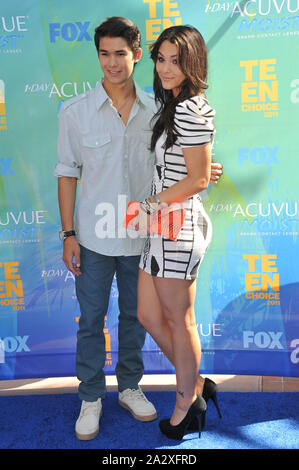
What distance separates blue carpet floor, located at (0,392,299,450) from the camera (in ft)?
6.75

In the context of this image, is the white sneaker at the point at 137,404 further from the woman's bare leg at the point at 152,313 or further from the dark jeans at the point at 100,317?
the woman's bare leg at the point at 152,313

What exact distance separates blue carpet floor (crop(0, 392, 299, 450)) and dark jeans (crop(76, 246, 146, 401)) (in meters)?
0.18

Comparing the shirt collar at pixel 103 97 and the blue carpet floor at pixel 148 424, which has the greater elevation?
the shirt collar at pixel 103 97

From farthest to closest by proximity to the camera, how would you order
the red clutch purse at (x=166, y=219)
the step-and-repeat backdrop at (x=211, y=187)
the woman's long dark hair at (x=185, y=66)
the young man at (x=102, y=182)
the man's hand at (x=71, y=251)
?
the step-and-repeat backdrop at (x=211, y=187) → the man's hand at (x=71, y=251) → the young man at (x=102, y=182) → the red clutch purse at (x=166, y=219) → the woman's long dark hair at (x=185, y=66)

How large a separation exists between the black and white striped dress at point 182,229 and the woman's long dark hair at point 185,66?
0.12 feet

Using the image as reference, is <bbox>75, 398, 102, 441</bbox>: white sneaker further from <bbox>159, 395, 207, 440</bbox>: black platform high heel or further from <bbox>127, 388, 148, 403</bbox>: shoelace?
<bbox>159, 395, 207, 440</bbox>: black platform high heel

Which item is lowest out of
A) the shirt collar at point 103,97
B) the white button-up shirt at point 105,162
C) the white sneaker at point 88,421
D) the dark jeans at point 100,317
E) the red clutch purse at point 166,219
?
the white sneaker at point 88,421

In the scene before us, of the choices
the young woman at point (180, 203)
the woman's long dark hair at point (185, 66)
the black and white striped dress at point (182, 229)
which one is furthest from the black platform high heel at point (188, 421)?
the woman's long dark hair at point (185, 66)

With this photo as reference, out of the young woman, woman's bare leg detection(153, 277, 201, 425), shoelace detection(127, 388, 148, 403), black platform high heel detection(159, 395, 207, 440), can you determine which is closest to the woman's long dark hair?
the young woman

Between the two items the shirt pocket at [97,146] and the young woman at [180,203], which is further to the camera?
the shirt pocket at [97,146]

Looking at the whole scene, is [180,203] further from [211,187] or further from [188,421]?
[188,421]

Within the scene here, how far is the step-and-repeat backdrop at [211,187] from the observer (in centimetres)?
234

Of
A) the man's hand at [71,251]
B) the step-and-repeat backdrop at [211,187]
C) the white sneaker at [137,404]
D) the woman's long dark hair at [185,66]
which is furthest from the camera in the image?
the step-and-repeat backdrop at [211,187]
